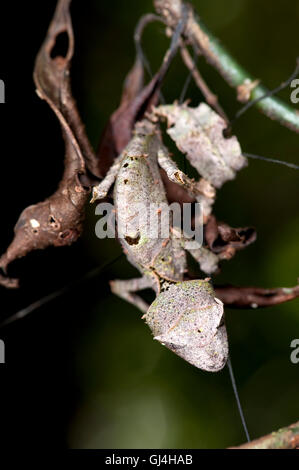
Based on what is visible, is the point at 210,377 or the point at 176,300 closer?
the point at 176,300

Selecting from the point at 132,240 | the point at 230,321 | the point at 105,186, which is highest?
the point at 105,186

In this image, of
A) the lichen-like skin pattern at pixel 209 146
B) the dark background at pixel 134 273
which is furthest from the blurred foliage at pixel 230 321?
the lichen-like skin pattern at pixel 209 146

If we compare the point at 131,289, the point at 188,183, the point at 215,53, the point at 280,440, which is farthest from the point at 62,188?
the point at 280,440

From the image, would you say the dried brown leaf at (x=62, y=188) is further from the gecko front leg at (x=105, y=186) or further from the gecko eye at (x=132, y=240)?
the gecko eye at (x=132, y=240)

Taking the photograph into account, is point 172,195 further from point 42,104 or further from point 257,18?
point 257,18

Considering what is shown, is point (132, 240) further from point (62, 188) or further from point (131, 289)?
point (131, 289)

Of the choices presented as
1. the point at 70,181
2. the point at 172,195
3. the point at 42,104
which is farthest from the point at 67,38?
the point at 42,104
